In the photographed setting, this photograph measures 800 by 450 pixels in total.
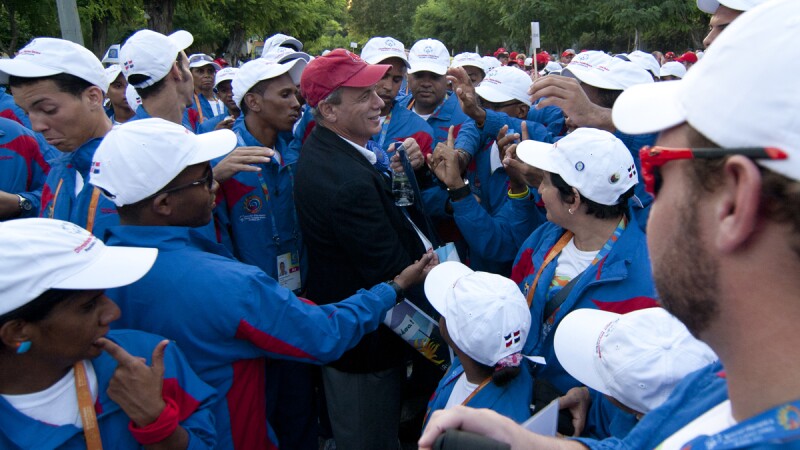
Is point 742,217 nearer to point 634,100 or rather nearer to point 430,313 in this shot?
point 634,100

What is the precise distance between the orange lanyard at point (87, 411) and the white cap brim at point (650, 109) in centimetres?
175

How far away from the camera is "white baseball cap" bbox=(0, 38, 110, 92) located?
10.6ft

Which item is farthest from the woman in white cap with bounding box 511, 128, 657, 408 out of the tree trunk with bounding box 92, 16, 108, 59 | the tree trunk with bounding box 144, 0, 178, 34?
the tree trunk with bounding box 92, 16, 108, 59

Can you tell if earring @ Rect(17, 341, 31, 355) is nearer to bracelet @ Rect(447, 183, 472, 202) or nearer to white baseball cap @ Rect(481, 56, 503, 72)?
bracelet @ Rect(447, 183, 472, 202)

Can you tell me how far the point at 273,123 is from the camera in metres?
4.16

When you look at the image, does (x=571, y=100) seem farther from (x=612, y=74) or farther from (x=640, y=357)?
(x=640, y=357)

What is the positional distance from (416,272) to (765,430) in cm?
→ 218

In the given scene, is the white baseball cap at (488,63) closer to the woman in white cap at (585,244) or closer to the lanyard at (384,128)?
the lanyard at (384,128)

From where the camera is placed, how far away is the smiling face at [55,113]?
329 cm

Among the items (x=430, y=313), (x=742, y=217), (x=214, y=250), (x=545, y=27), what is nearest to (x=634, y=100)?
(x=742, y=217)

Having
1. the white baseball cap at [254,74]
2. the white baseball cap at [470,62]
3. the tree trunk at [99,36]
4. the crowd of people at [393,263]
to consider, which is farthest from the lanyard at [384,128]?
the tree trunk at [99,36]

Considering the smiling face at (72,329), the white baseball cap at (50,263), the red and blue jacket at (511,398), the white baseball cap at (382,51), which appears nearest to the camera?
the white baseball cap at (50,263)

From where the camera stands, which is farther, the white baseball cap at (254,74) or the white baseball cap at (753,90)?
the white baseball cap at (254,74)

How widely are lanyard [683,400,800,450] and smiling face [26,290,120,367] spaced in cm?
175
